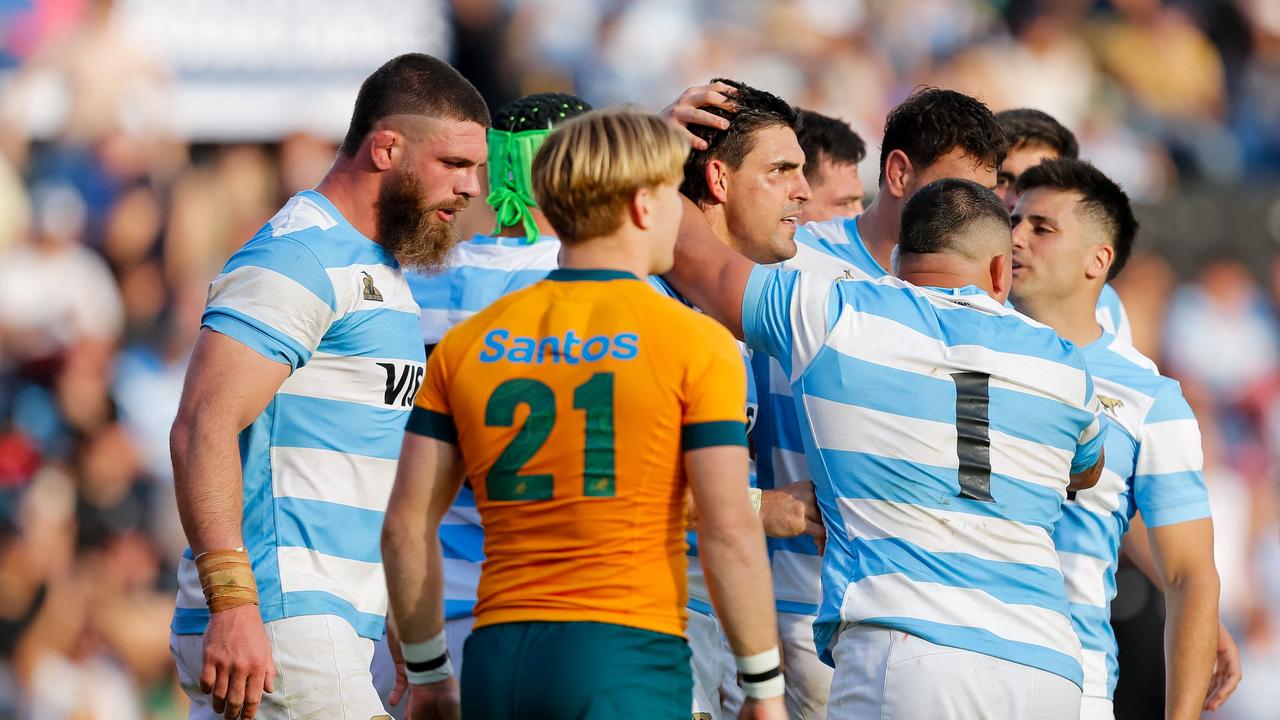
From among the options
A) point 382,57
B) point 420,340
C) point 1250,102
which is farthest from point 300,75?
point 1250,102

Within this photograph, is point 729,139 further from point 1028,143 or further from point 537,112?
point 1028,143

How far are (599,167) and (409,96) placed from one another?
1.46 metres

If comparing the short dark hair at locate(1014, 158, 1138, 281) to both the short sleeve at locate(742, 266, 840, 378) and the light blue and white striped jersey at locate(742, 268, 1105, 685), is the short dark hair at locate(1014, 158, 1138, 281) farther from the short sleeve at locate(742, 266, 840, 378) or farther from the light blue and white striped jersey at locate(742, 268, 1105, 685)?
the short sleeve at locate(742, 266, 840, 378)

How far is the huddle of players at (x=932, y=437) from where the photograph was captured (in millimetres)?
3746

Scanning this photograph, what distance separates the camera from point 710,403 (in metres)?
3.00

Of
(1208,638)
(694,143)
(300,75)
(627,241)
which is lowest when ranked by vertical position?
(1208,638)

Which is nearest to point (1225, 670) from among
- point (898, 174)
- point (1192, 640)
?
point (1192, 640)

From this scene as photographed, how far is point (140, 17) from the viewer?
31.8 ft

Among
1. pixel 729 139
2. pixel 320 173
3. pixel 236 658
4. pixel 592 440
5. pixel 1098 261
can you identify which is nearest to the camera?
→ pixel 592 440

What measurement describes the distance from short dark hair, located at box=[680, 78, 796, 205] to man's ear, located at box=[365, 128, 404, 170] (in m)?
0.93

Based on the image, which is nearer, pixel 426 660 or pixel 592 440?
pixel 592 440

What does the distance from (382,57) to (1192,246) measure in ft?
19.1

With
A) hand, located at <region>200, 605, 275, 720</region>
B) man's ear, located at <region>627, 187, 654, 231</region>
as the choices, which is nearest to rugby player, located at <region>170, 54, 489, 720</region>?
hand, located at <region>200, 605, 275, 720</region>

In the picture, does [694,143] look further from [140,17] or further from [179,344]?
[140,17]
